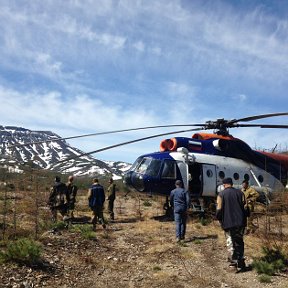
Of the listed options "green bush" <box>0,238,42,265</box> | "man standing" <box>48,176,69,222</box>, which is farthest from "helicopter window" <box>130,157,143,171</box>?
"green bush" <box>0,238,42,265</box>

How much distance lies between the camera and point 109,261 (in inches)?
352

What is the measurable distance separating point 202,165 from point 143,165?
7.67 feet

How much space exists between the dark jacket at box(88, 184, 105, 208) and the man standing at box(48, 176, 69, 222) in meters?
1.07

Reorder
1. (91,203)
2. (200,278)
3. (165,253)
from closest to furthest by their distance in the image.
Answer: (200,278) → (165,253) → (91,203)

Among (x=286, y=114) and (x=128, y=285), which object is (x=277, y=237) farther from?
(x=128, y=285)

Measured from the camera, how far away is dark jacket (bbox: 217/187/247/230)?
799 cm

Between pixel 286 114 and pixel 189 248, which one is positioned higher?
pixel 286 114

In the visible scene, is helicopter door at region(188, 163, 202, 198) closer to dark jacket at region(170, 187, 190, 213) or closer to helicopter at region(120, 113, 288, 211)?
helicopter at region(120, 113, 288, 211)

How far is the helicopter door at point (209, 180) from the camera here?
15180mm

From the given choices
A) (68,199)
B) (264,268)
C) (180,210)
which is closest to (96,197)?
(68,199)

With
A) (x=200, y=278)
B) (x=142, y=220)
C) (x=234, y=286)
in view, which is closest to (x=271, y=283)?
(x=234, y=286)

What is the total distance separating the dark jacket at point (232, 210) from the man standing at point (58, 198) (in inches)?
270

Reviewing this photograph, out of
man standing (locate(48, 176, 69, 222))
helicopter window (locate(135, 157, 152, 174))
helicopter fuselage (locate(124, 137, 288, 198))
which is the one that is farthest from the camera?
helicopter window (locate(135, 157, 152, 174))

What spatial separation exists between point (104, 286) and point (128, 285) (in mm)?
466
